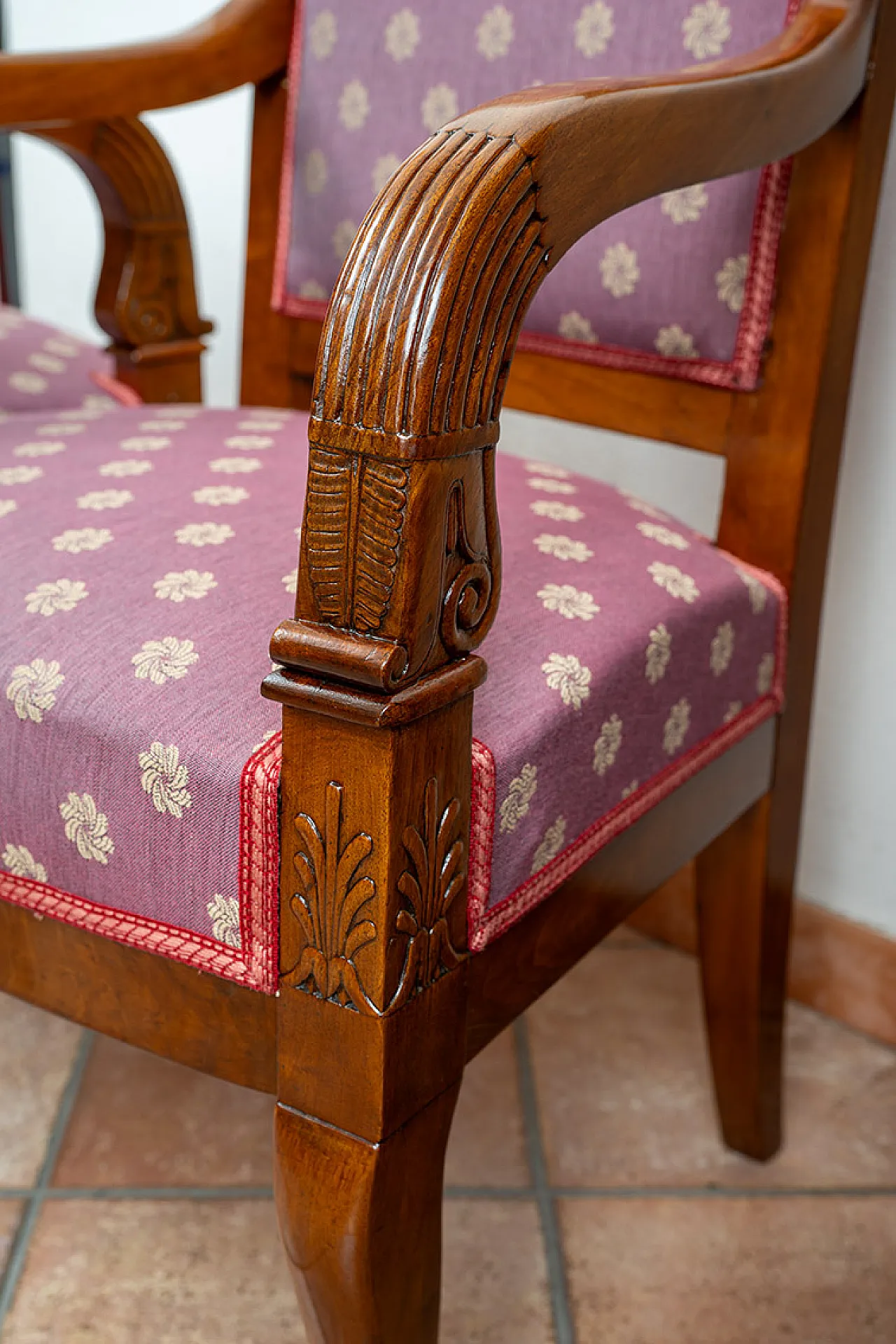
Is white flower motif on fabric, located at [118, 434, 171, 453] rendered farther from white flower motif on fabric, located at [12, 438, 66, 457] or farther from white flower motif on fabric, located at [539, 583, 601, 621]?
white flower motif on fabric, located at [539, 583, 601, 621]

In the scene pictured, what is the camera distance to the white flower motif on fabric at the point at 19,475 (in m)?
0.78

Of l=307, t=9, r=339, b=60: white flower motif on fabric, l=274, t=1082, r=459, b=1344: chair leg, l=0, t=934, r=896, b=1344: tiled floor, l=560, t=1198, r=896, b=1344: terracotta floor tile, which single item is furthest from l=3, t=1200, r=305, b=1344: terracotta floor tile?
l=307, t=9, r=339, b=60: white flower motif on fabric

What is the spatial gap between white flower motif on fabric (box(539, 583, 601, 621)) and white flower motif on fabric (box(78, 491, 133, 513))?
9.6 inches

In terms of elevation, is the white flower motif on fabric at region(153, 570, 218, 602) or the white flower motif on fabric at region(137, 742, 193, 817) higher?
the white flower motif on fabric at region(153, 570, 218, 602)

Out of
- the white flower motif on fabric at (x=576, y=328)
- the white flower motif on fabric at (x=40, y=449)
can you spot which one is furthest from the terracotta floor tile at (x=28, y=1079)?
the white flower motif on fabric at (x=576, y=328)

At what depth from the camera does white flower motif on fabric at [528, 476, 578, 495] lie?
2.77 ft

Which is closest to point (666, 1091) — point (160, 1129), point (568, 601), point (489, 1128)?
point (489, 1128)

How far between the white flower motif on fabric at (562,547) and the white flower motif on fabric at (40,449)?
1.04 ft

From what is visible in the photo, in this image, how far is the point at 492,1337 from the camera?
0.91 metres

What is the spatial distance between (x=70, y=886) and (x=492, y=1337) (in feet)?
1.64

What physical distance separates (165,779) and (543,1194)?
24.9 inches

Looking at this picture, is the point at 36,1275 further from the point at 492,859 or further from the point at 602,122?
the point at 602,122

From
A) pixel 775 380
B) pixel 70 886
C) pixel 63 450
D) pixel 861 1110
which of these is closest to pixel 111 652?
pixel 70 886

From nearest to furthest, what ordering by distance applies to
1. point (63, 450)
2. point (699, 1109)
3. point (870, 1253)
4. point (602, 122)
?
point (602, 122) < point (63, 450) < point (870, 1253) < point (699, 1109)
